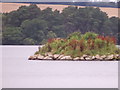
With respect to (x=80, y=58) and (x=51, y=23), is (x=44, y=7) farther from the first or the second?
(x=80, y=58)

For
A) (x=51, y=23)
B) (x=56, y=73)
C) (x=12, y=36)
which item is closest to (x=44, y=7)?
(x=51, y=23)

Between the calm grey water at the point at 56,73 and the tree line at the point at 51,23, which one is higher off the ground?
the tree line at the point at 51,23

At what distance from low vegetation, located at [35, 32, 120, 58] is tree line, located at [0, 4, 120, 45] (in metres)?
0.96

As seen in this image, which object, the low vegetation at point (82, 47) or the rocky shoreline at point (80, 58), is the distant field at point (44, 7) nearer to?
the low vegetation at point (82, 47)

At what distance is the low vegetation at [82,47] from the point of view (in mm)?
6773

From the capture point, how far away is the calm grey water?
166 inches

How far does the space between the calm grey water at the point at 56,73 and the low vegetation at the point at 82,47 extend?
233mm

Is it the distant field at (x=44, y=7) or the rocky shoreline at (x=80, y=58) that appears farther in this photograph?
the distant field at (x=44, y=7)

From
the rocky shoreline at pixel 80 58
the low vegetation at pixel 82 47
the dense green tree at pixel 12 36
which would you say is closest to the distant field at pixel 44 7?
the dense green tree at pixel 12 36

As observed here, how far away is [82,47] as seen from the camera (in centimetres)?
681

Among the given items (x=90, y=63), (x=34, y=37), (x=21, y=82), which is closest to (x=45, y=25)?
(x=34, y=37)

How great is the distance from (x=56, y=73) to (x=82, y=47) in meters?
1.62

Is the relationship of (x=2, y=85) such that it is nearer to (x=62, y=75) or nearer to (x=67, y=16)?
(x=62, y=75)

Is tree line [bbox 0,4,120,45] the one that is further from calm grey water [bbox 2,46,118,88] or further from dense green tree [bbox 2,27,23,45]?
calm grey water [bbox 2,46,118,88]
